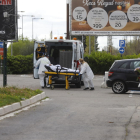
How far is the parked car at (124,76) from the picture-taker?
17438 mm

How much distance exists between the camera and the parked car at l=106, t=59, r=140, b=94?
687 inches

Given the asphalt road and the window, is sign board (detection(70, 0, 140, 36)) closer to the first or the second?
the window

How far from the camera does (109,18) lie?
37.8 m

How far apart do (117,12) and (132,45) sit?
36445 mm

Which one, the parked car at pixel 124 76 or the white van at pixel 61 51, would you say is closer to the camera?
the parked car at pixel 124 76

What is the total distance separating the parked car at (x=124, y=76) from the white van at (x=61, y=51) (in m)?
3.52

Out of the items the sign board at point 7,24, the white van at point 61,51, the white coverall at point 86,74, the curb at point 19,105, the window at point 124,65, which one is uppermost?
the sign board at point 7,24

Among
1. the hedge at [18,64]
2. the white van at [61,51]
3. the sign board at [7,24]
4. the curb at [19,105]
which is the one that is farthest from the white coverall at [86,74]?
the hedge at [18,64]

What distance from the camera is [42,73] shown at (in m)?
20.2

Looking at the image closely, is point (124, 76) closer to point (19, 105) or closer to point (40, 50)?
point (40, 50)

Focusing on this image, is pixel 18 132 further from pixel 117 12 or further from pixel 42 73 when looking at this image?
pixel 117 12

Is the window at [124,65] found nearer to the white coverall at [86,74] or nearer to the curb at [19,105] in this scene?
the white coverall at [86,74]

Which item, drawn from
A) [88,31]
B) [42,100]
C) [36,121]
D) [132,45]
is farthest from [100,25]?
[132,45]

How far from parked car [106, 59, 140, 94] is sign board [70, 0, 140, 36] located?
20232mm
